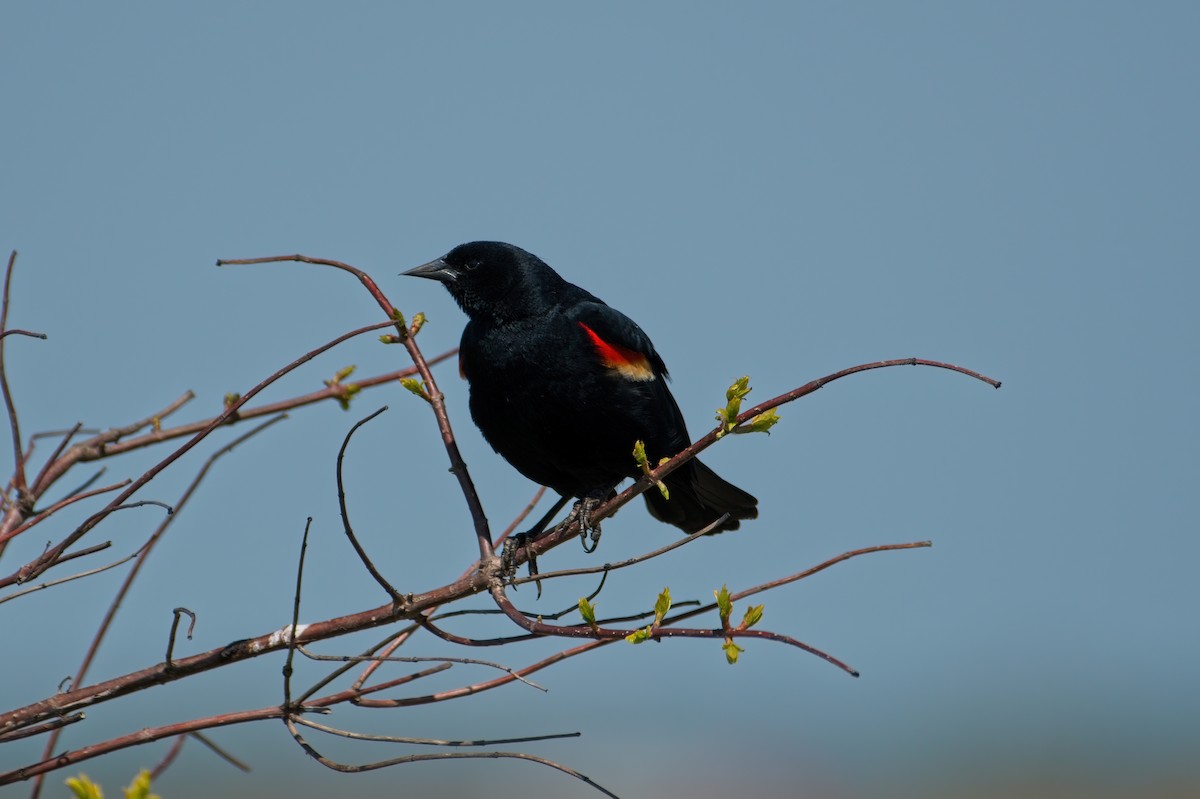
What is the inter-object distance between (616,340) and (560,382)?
33 centimetres

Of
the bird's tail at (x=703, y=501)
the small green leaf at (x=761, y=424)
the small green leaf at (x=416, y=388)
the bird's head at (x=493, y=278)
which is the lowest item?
the small green leaf at (x=761, y=424)

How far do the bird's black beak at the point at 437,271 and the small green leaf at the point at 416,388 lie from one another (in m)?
1.93

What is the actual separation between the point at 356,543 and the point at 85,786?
3.49 feet

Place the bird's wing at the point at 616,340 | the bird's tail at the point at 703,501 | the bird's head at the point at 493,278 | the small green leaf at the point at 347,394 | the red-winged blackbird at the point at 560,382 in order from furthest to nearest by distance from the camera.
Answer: the bird's tail at the point at 703,501 < the bird's head at the point at 493,278 < the bird's wing at the point at 616,340 < the red-winged blackbird at the point at 560,382 < the small green leaf at the point at 347,394

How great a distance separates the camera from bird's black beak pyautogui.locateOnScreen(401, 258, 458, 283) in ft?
16.8

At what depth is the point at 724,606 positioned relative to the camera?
226cm

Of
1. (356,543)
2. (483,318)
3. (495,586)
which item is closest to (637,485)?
(495,586)

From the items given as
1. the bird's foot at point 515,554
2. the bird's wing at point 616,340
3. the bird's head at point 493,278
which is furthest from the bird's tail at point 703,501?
the bird's head at point 493,278

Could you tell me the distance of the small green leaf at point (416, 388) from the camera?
10.6ft

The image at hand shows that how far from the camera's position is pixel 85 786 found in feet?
5.13

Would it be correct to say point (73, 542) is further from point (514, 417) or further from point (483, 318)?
point (483, 318)

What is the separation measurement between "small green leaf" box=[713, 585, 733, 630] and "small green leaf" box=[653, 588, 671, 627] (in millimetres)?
121

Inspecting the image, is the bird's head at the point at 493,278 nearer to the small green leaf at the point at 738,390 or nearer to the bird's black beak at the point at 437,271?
the bird's black beak at the point at 437,271

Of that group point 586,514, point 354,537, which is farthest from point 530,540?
point 354,537
